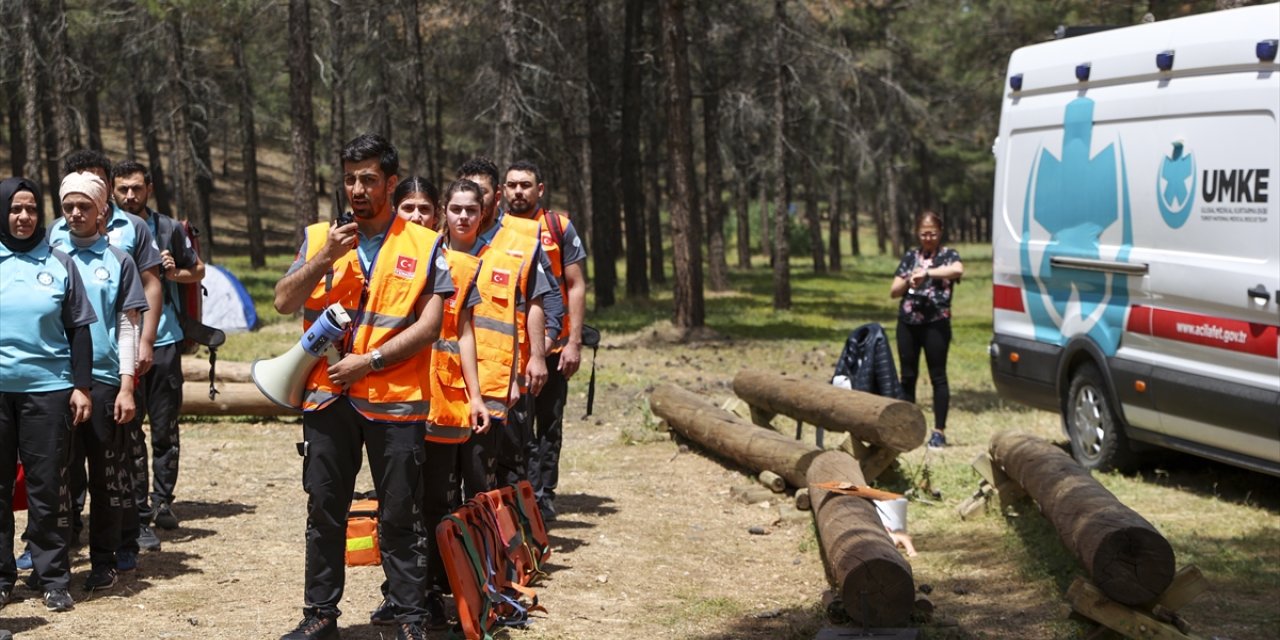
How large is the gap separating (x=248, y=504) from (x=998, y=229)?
20.7 ft

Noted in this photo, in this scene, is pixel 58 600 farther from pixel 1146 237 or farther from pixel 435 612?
pixel 1146 237

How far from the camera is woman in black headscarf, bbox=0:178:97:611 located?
23.5ft

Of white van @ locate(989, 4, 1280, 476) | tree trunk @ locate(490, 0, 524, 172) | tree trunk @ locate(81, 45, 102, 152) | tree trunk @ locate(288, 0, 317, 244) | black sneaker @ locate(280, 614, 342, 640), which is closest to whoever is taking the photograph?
black sneaker @ locate(280, 614, 342, 640)

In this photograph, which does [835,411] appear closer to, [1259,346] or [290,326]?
[1259,346]

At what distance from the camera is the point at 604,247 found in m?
28.5

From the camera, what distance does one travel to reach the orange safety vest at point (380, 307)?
→ 605 cm

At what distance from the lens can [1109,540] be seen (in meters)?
6.32

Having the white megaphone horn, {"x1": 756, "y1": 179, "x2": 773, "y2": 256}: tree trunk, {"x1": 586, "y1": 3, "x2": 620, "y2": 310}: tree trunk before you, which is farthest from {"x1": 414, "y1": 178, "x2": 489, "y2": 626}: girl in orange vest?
{"x1": 756, "y1": 179, "x2": 773, "y2": 256}: tree trunk

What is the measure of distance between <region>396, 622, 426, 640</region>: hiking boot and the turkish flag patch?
1.43m

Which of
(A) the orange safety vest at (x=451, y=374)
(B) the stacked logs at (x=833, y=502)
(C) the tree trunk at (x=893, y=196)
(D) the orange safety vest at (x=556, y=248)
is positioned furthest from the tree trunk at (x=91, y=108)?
(A) the orange safety vest at (x=451, y=374)

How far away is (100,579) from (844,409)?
5299 millimetres

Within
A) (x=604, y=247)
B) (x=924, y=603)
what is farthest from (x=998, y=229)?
(x=604, y=247)

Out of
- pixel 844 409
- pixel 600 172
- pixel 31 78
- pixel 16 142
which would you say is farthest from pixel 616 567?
pixel 16 142

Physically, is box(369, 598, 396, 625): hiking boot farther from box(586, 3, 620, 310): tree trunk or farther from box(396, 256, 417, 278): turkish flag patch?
box(586, 3, 620, 310): tree trunk
